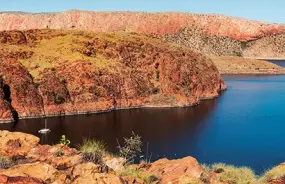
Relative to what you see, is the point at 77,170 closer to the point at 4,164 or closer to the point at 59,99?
the point at 4,164

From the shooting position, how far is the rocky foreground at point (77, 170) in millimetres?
14992

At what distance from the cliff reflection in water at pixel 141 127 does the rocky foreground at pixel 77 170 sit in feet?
88.1

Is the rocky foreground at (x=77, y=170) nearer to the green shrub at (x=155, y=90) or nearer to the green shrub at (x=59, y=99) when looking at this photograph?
the green shrub at (x=59, y=99)

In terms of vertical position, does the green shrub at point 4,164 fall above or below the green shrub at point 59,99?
above

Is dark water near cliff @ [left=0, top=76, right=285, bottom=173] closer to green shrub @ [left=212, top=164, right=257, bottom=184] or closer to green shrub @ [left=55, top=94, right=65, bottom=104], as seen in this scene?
green shrub @ [left=55, top=94, right=65, bottom=104]

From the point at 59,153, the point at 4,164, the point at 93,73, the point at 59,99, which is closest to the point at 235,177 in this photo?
the point at 59,153

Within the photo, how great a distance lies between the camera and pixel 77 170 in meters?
16.4

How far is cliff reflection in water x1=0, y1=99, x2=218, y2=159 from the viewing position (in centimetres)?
5647

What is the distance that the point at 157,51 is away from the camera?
105250mm

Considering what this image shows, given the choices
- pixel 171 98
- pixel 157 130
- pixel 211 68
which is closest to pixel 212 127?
pixel 157 130

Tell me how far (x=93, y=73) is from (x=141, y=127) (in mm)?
27090

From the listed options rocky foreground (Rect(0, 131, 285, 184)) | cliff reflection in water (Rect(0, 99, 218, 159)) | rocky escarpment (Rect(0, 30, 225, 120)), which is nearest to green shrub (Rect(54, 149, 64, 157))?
rocky foreground (Rect(0, 131, 285, 184))

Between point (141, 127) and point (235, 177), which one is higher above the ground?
point (235, 177)

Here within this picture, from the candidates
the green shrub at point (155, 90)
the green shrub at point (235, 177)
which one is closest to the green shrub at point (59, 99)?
the green shrub at point (155, 90)
